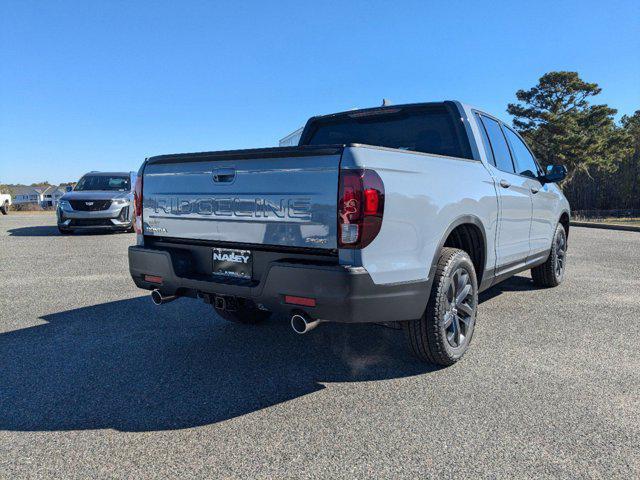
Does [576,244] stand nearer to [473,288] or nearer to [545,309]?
[545,309]

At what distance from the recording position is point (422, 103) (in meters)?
4.25

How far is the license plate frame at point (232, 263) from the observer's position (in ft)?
10.0

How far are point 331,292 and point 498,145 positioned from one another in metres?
2.82

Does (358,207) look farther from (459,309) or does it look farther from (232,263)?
(459,309)

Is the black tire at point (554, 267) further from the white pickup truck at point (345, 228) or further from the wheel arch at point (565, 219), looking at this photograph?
the white pickup truck at point (345, 228)

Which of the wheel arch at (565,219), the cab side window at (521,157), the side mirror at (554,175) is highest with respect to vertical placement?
the cab side window at (521,157)

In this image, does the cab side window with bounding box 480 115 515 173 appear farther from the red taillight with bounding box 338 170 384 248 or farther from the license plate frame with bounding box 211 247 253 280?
the license plate frame with bounding box 211 247 253 280

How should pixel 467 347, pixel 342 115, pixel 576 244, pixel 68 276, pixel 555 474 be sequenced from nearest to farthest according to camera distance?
pixel 555 474
pixel 467 347
pixel 342 115
pixel 68 276
pixel 576 244

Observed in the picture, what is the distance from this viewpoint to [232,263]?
3135 millimetres

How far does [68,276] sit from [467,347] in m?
5.74

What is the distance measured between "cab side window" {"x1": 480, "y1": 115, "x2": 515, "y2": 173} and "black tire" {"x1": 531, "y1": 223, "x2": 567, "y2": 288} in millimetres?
1647

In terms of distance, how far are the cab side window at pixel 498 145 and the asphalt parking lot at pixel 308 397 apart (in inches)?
57.2

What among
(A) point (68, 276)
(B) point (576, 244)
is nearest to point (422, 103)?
(A) point (68, 276)

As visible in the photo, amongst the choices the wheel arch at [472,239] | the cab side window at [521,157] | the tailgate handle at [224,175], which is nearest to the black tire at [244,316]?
the tailgate handle at [224,175]
